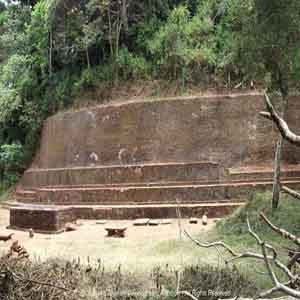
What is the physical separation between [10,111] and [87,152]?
6681 mm

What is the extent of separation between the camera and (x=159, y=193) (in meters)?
11.2

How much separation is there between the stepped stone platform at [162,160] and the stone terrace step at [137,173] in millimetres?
28

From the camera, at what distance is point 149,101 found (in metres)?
13.9

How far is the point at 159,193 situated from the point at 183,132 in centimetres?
277

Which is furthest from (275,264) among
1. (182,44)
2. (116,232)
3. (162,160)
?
(182,44)

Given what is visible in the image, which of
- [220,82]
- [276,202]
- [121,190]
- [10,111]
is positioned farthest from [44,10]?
[276,202]

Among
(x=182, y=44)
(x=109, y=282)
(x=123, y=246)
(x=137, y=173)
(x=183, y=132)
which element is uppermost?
(x=182, y=44)

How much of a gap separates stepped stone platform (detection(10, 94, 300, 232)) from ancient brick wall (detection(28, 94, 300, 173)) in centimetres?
3

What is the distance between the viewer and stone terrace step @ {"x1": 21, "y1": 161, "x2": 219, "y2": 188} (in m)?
11.6

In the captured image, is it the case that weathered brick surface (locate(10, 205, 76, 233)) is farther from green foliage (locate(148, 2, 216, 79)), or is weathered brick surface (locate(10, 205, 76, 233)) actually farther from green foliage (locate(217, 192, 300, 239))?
green foliage (locate(148, 2, 216, 79))

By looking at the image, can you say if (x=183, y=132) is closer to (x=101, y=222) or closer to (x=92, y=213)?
(x=92, y=213)

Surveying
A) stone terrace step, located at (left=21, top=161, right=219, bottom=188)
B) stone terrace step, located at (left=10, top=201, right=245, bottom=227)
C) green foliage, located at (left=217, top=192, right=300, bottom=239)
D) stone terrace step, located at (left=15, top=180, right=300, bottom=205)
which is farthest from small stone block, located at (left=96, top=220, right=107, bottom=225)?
green foliage, located at (left=217, top=192, right=300, bottom=239)

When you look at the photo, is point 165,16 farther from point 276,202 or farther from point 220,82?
point 276,202

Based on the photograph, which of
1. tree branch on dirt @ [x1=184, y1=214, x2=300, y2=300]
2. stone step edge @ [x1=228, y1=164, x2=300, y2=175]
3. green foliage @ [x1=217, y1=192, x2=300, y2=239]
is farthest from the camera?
stone step edge @ [x1=228, y1=164, x2=300, y2=175]
